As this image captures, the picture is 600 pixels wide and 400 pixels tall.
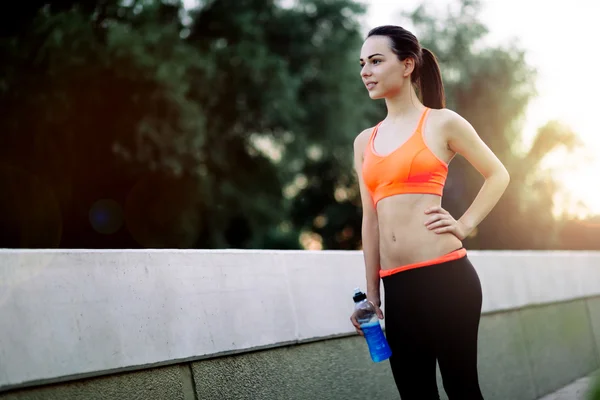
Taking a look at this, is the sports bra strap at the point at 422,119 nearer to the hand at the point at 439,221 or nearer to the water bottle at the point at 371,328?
the hand at the point at 439,221

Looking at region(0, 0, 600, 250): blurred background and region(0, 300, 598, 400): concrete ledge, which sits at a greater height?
region(0, 0, 600, 250): blurred background

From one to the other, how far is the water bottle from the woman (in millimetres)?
53

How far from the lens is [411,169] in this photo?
3.50 meters

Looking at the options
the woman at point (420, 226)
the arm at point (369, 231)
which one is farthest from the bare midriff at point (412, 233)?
the arm at point (369, 231)

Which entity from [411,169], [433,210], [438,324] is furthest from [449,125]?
[438,324]

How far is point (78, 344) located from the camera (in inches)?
130

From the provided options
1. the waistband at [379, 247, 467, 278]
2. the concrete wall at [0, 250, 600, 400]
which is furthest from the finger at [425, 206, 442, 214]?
the concrete wall at [0, 250, 600, 400]

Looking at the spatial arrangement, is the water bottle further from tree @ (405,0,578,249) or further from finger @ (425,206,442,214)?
tree @ (405,0,578,249)

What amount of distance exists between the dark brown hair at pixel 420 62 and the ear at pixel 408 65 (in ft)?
0.04

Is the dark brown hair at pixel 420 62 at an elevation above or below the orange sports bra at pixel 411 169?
above

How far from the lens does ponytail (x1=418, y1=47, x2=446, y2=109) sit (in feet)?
12.5

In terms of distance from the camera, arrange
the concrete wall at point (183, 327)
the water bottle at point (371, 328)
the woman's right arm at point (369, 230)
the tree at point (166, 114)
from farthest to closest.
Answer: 1. the tree at point (166, 114)
2. the woman's right arm at point (369, 230)
3. the water bottle at point (371, 328)
4. the concrete wall at point (183, 327)

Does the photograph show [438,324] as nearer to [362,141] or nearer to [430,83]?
[362,141]

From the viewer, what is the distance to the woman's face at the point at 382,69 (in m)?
3.71
